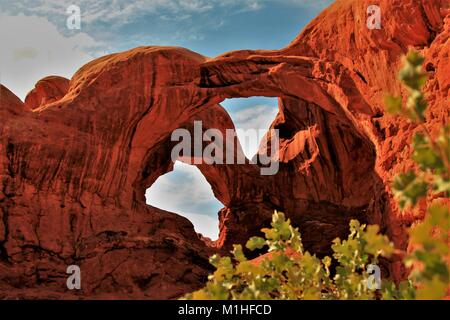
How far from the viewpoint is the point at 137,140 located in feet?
70.5

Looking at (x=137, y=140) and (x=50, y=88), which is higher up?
(x=50, y=88)

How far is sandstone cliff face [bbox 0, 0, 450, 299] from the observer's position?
16438mm

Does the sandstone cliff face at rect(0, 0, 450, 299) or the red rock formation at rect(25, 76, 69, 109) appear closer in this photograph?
the sandstone cliff face at rect(0, 0, 450, 299)

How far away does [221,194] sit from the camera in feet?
99.0

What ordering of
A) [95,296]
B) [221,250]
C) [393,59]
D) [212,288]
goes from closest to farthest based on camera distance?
1. [212,288]
2. [393,59]
3. [95,296]
4. [221,250]

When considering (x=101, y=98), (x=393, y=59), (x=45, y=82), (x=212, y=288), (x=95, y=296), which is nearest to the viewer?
(x=212, y=288)

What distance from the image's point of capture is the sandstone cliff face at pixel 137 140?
16.4m

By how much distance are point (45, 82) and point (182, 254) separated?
42.1 feet

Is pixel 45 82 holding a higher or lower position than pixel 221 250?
higher

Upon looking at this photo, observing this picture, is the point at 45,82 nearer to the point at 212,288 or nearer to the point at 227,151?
the point at 227,151

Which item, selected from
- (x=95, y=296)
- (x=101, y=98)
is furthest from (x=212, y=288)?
(x=101, y=98)

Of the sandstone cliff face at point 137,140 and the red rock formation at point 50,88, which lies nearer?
the sandstone cliff face at point 137,140

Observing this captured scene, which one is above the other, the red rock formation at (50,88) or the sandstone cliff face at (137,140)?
the red rock formation at (50,88)

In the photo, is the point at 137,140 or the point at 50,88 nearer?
the point at 137,140
